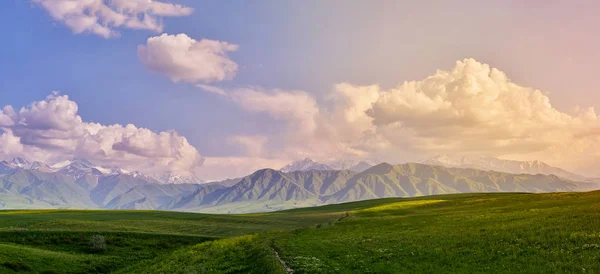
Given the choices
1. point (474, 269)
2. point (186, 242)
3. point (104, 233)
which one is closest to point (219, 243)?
point (186, 242)

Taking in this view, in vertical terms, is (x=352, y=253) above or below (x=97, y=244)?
above

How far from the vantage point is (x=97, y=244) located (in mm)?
60406

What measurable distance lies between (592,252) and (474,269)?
9116 millimetres

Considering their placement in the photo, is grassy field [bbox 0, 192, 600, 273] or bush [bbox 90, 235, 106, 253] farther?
bush [bbox 90, 235, 106, 253]

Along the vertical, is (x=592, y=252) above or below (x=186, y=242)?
above

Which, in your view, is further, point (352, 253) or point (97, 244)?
point (97, 244)

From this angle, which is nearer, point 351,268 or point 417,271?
point 417,271

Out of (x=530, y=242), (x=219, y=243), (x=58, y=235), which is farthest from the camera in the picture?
(x=58, y=235)

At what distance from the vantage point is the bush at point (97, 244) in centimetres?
5969

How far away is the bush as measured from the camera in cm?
5969

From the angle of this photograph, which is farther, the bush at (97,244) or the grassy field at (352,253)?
the bush at (97,244)

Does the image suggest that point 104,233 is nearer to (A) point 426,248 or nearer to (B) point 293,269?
(B) point 293,269

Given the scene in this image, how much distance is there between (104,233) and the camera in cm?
6844

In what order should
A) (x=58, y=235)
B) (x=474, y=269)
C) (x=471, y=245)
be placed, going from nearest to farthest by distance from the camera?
1. (x=474, y=269)
2. (x=471, y=245)
3. (x=58, y=235)
